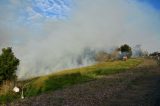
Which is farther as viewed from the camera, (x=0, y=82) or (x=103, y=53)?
(x=103, y=53)

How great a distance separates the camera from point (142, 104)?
80.1 feet

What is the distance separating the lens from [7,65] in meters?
66.7

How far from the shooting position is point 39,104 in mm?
25328

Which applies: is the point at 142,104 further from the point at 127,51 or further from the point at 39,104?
the point at 127,51

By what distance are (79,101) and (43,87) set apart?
20.1 meters

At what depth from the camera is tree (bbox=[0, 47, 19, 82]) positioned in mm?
66113

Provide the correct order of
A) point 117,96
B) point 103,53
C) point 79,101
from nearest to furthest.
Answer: point 79,101 < point 117,96 < point 103,53

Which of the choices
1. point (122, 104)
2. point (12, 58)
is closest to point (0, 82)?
point (12, 58)

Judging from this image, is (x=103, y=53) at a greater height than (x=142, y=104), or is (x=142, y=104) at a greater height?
(x=103, y=53)

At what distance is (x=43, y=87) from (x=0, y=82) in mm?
21513

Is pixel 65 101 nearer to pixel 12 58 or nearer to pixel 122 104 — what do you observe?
pixel 122 104

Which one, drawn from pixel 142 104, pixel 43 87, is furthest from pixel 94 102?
pixel 43 87

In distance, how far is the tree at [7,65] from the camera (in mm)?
66113

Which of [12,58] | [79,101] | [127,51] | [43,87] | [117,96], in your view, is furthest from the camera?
[127,51]
